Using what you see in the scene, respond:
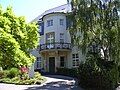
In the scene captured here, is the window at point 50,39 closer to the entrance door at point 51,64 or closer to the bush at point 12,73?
the entrance door at point 51,64

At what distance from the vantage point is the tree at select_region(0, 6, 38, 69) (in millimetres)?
17641

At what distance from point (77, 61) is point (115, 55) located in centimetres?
1459

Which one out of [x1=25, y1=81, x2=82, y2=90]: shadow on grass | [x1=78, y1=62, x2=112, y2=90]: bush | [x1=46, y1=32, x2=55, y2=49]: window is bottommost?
[x1=25, y1=81, x2=82, y2=90]: shadow on grass

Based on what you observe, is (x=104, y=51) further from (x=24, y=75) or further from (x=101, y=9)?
(x=24, y=75)

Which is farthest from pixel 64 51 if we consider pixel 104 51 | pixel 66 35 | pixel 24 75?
pixel 104 51

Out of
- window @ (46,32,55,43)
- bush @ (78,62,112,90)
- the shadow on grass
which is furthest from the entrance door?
bush @ (78,62,112,90)

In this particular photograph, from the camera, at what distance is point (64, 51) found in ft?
132

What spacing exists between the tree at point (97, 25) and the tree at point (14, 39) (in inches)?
235

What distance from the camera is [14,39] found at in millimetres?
18203

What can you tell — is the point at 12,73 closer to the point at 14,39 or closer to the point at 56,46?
the point at 56,46

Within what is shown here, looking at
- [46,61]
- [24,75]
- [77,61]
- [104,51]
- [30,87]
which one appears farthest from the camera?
[46,61]

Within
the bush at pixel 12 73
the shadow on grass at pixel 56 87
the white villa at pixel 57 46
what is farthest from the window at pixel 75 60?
the shadow on grass at pixel 56 87

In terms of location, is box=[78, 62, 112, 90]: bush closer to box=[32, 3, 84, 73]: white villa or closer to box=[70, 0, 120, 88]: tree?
box=[70, 0, 120, 88]: tree

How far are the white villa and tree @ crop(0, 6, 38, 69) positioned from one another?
17513 mm
